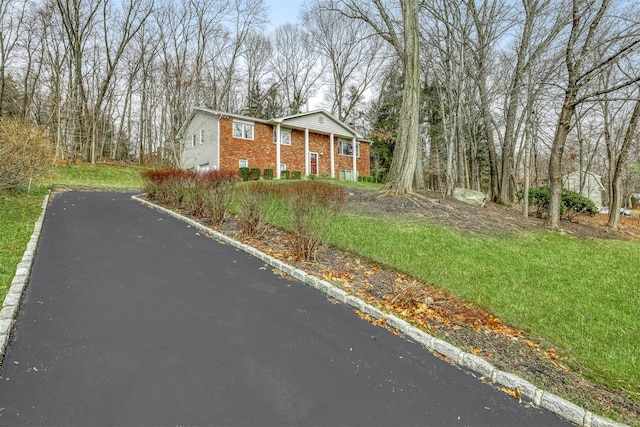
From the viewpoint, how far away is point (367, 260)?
19.2 feet

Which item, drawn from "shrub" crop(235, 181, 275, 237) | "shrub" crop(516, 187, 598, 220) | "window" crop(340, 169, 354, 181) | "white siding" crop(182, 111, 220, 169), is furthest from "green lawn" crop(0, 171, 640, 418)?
"window" crop(340, 169, 354, 181)

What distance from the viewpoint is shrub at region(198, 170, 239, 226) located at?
26.6ft

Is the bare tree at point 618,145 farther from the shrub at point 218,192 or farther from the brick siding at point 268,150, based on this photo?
the brick siding at point 268,150

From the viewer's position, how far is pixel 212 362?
2.70 m

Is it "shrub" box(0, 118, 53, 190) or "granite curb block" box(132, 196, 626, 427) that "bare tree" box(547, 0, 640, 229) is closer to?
"granite curb block" box(132, 196, 626, 427)

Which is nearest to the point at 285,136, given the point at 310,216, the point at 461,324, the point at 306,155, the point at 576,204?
the point at 306,155

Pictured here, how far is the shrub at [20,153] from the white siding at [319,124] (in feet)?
47.1

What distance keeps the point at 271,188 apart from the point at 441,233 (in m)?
4.16

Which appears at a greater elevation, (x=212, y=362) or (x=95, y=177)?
(x=95, y=177)

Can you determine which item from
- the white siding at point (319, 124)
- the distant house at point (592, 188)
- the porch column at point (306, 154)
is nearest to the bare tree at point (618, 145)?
the white siding at point (319, 124)

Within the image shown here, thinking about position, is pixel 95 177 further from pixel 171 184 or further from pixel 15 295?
pixel 15 295

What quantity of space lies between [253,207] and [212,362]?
4655 mm

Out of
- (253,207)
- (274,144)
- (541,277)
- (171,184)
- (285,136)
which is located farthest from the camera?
(285,136)

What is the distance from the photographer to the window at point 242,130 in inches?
810
